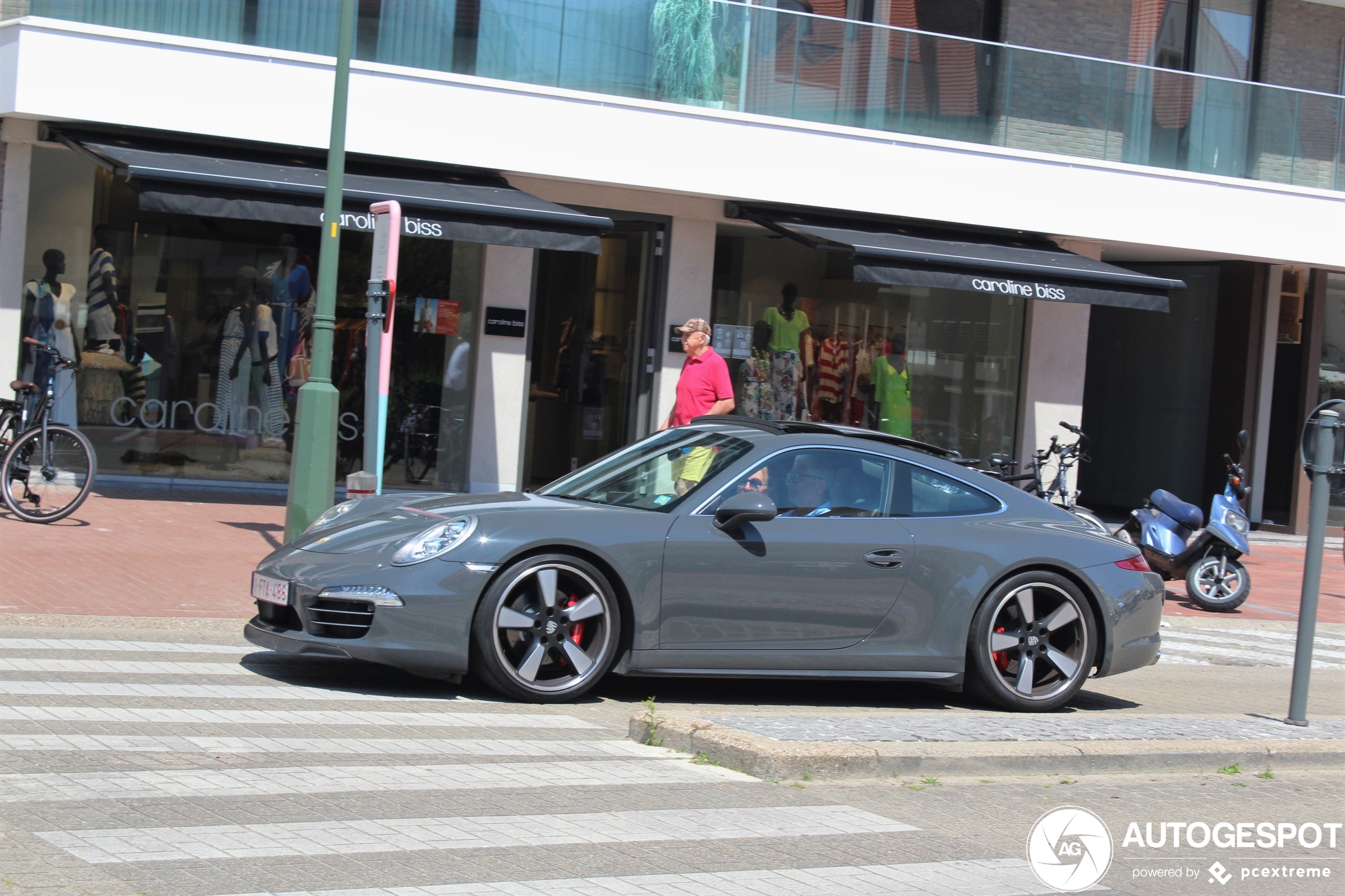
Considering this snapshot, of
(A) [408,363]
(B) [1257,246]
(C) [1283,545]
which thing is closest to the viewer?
(A) [408,363]

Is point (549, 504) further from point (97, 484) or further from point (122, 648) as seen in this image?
point (97, 484)

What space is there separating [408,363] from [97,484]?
3424 millimetres

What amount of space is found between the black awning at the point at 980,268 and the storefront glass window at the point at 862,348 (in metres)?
1.13

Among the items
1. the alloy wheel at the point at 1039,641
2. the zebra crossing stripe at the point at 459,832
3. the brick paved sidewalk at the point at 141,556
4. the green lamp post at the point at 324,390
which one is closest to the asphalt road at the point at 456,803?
the zebra crossing stripe at the point at 459,832

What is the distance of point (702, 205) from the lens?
55.4 ft

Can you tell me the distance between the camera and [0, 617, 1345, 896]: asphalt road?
4.37 meters

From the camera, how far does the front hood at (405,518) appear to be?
7125 millimetres

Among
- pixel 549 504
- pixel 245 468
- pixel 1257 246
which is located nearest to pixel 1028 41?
pixel 1257 246

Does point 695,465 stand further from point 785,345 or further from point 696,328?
point 785,345

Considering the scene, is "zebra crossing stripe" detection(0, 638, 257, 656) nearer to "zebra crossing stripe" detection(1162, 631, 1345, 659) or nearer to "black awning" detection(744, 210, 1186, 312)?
"zebra crossing stripe" detection(1162, 631, 1345, 659)

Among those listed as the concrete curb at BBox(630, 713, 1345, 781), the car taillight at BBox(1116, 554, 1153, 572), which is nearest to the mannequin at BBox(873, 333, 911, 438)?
the car taillight at BBox(1116, 554, 1153, 572)

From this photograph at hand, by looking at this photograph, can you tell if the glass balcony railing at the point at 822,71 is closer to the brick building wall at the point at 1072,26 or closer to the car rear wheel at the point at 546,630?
the brick building wall at the point at 1072,26

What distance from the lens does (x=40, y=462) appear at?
39.2 ft

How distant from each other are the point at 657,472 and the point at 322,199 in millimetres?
6798
